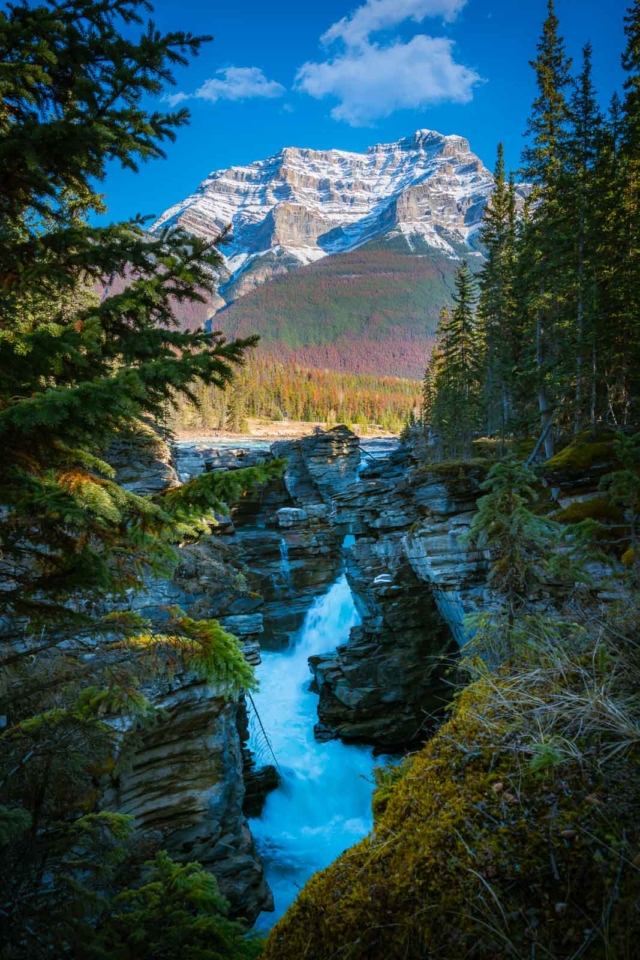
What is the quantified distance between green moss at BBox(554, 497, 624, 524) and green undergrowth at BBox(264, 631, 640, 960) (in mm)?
11926

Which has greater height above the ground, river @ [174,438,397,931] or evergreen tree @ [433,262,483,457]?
evergreen tree @ [433,262,483,457]

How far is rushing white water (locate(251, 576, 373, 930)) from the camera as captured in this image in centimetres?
1378

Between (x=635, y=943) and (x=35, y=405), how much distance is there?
3.87m

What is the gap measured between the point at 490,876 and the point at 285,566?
93.6 feet

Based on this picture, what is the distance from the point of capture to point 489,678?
2877 millimetres

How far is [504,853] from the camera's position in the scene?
1.80 metres

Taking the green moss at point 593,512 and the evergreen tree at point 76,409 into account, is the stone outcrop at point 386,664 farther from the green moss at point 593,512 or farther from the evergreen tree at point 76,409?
the evergreen tree at point 76,409

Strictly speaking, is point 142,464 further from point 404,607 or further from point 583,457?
point 583,457

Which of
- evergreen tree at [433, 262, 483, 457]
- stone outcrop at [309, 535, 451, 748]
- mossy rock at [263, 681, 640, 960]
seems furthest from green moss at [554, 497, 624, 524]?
evergreen tree at [433, 262, 483, 457]

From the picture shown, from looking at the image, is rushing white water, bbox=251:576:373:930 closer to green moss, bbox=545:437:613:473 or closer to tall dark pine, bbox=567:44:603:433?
green moss, bbox=545:437:613:473

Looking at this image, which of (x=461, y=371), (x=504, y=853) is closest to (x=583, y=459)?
(x=504, y=853)

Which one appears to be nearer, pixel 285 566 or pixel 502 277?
pixel 502 277

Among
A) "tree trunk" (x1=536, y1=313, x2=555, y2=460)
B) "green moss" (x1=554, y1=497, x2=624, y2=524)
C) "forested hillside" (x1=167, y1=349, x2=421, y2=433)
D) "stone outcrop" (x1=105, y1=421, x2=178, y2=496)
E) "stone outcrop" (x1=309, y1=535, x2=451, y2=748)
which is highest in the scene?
"forested hillside" (x1=167, y1=349, x2=421, y2=433)

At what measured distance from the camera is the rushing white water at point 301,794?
13781 millimetres
